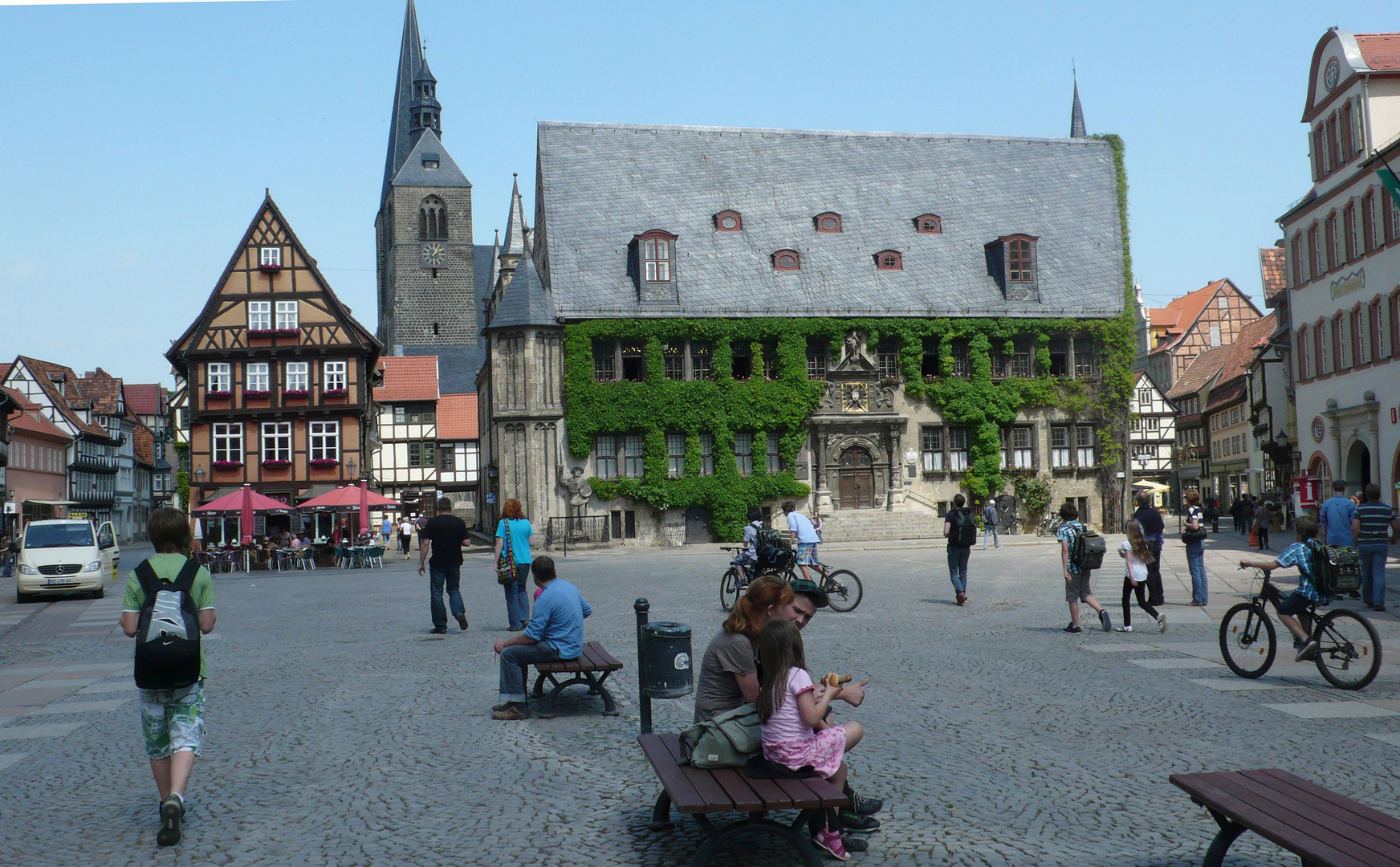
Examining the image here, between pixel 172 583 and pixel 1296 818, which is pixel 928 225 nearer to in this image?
pixel 172 583

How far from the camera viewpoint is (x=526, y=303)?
44.5 m

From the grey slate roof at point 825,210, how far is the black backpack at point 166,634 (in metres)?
38.6

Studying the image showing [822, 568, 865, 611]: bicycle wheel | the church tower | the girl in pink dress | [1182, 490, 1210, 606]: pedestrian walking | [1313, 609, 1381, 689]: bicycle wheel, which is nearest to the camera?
the girl in pink dress

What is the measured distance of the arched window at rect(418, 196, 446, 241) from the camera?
92.6m

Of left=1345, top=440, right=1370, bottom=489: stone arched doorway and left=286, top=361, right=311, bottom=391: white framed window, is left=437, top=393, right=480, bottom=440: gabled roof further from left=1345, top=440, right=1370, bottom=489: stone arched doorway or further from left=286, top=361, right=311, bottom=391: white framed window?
left=1345, top=440, right=1370, bottom=489: stone arched doorway

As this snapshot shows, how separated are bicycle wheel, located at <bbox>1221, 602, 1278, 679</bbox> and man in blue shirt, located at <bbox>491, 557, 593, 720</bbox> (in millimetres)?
6162

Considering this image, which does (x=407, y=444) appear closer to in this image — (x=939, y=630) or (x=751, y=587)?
(x=939, y=630)

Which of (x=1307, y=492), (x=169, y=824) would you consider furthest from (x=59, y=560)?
(x=1307, y=492)

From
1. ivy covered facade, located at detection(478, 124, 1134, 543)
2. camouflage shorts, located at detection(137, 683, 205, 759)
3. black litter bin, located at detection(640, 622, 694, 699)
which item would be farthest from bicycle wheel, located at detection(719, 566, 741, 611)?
ivy covered facade, located at detection(478, 124, 1134, 543)

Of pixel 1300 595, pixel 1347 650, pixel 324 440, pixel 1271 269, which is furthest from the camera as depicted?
pixel 1271 269

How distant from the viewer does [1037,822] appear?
6.59 m

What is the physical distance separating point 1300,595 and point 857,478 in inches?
1398

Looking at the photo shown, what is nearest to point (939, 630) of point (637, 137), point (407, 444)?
point (637, 137)

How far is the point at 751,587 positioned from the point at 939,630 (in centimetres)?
955
